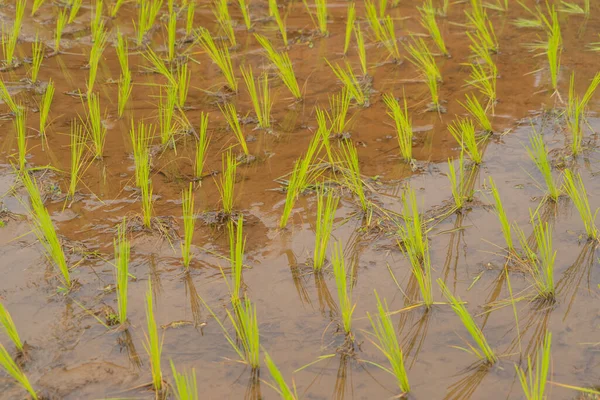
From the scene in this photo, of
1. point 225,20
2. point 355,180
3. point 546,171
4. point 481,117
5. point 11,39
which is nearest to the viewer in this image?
point 546,171

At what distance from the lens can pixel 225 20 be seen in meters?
4.88

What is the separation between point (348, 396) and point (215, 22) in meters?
3.64

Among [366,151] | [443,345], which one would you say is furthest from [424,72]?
[443,345]

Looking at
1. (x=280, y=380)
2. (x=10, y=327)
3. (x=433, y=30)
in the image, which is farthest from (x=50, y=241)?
(x=433, y=30)

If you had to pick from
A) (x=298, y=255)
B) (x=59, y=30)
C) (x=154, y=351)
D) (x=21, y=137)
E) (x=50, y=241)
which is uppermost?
(x=59, y=30)

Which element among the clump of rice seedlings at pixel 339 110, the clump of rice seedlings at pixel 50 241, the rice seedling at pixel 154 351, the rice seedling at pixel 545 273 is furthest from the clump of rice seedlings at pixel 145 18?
the rice seedling at pixel 545 273

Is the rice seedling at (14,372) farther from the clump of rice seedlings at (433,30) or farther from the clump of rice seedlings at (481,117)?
the clump of rice seedlings at (433,30)

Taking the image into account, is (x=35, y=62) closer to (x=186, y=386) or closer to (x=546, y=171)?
(x=186, y=386)

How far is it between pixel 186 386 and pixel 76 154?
1.83 meters

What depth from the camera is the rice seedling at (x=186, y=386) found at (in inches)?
73.9

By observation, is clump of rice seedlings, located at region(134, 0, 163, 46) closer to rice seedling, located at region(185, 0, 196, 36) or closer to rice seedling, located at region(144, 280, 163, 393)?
rice seedling, located at region(185, 0, 196, 36)

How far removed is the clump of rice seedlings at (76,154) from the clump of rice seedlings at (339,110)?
1.27 metres

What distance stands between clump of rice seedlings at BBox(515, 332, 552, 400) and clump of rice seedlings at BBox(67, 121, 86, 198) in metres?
2.07

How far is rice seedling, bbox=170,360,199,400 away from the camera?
1.88 m
